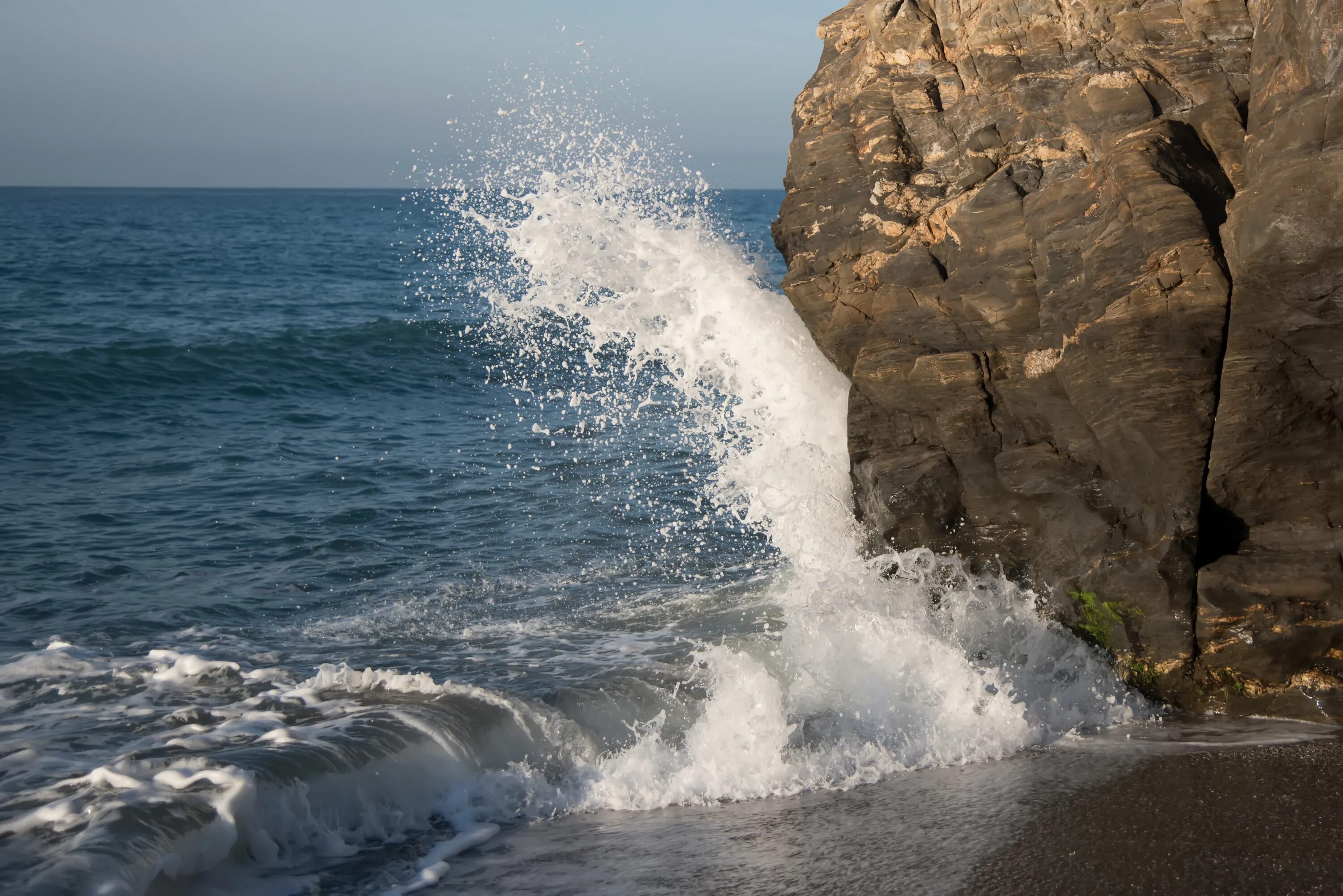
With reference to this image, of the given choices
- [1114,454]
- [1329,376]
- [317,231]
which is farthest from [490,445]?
[317,231]

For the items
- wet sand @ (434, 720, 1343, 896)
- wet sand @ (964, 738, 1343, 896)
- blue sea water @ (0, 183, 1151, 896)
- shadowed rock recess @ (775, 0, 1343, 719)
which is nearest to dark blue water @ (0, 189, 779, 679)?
blue sea water @ (0, 183, 1151, 896)

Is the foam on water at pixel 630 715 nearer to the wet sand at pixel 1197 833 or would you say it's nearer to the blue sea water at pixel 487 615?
the blue sea water at pixel 487 615

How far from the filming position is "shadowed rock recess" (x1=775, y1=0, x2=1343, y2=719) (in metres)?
5.18

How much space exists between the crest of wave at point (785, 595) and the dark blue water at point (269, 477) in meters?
1.04

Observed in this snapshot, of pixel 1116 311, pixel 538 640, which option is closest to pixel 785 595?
pixel 538 640

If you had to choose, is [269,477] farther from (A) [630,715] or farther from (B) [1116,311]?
(B) [1116,311]

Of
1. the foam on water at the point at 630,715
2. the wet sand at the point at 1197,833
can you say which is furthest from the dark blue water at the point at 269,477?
the wet sand at the point at 1197,833

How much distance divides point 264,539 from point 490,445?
3.51m

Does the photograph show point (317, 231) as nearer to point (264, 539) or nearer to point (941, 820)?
point (264, 539)

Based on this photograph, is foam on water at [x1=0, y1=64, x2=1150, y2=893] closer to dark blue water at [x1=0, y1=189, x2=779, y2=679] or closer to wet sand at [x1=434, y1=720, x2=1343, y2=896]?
wet sand at [x1=434, y1=720, x2=1343, y2=896]

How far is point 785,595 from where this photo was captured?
7.62 meters

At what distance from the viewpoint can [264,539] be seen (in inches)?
363

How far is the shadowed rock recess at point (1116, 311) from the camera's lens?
17.0 ft

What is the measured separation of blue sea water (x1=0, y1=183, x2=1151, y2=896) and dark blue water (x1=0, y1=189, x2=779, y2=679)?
5cm
